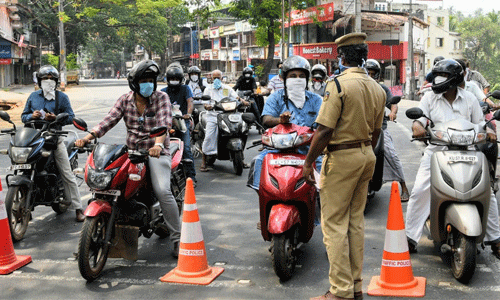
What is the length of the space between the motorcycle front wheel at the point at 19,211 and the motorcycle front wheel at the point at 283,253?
110 inches

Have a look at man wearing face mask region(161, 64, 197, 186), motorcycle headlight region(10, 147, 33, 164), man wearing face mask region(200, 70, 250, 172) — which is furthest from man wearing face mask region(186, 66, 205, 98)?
motorcycle headlight region(10, 147, 33, 164)

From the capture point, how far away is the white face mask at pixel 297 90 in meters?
5.75

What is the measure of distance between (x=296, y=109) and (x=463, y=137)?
1510mm

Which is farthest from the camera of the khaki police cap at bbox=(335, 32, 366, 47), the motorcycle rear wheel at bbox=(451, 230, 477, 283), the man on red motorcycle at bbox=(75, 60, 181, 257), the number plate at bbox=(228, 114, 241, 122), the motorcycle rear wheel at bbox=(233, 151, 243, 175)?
the number plate at bbox=(228, 114, 241, 122)

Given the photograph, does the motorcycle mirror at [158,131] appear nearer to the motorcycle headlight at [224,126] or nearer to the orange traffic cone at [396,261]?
the orange traffic cone at [396,261]

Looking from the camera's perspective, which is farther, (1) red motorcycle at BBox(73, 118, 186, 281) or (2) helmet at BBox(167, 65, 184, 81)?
(2) helmet at BBox(167, 65, 184, 81)

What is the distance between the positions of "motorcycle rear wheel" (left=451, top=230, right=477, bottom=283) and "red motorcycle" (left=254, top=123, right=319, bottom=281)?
1154 millimetres

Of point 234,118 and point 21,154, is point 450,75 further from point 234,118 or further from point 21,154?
point 234,118

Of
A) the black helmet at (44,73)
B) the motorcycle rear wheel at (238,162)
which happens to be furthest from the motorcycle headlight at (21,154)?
the motorcycle rear wheel at (238,162)

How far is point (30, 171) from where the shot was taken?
252 inches

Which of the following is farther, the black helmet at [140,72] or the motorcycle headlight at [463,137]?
the black helmet at [140,72]

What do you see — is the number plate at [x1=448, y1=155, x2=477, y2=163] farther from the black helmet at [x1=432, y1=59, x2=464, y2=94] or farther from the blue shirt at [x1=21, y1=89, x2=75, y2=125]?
the blue shirt at [x1=21, y1=89, x2=75, y2=125]

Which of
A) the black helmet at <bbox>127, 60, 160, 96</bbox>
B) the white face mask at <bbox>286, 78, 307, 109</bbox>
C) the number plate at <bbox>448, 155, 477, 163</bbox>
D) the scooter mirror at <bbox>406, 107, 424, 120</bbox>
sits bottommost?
the number plate at <bbox>448, 155, 477, 163</bbox>

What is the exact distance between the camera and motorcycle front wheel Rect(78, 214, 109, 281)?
4801mm
